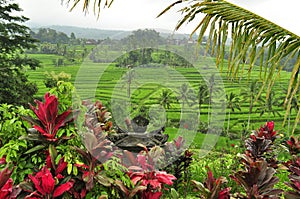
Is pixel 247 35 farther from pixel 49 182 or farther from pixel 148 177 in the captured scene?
pixel 49 182

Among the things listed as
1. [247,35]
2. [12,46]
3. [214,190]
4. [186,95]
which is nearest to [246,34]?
[247,35]

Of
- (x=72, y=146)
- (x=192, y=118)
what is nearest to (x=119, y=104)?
(x=192, y=118)

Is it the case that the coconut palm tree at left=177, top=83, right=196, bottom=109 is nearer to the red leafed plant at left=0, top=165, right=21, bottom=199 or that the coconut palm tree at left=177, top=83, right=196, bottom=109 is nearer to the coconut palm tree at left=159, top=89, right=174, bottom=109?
the red leafed plant at left=0, top=165, right=21, bottom=199

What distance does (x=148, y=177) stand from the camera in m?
1.80

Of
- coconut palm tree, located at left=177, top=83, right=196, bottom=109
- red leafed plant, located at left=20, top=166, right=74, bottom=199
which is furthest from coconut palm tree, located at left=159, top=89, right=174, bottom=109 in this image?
red leafed plant, located at left=20, top=166, right=74, bottom=199

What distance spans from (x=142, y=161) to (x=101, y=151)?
1.67ft

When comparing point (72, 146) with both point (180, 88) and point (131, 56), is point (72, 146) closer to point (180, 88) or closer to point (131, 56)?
point (131, 56)

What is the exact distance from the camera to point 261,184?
5.99 ft

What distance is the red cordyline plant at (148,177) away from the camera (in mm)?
1670

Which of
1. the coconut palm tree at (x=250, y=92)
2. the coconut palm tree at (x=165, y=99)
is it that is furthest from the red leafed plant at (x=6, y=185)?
the coconut palm tree at (x=250, y=92)

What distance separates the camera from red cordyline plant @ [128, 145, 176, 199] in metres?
1.67

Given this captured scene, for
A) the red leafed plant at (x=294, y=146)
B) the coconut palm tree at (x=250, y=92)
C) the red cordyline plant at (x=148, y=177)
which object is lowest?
the coconut palm tree at (x=250, y=92)

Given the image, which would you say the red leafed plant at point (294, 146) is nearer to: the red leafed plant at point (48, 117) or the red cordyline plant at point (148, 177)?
the red cordyline plant at point (148, 177)

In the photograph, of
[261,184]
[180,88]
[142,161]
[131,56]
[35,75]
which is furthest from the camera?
[35,75]
